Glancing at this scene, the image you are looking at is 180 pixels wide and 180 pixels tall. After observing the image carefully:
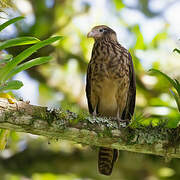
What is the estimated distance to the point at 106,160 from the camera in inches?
152

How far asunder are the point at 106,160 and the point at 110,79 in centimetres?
98

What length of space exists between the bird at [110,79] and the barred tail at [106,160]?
0.32 ft

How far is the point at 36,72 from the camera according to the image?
6.06 m

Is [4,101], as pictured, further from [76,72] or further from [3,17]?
[76,72]

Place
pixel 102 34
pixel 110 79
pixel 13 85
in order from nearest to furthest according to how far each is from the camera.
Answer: pixel 13 85
pixel 110 79
pixel 102 34

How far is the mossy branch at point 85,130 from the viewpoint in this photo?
9.06 feet

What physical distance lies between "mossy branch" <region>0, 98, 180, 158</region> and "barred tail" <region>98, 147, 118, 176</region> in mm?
917

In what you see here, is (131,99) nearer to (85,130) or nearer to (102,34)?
(102,34)

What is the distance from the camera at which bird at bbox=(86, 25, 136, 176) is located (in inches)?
168

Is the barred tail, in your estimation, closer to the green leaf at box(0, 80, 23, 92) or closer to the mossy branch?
the mossy branch

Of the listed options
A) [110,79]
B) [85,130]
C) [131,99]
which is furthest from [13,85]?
[131,99]

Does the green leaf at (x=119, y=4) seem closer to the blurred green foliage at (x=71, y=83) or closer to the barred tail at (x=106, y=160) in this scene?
the blurred green foliage at (x=71, y=83)

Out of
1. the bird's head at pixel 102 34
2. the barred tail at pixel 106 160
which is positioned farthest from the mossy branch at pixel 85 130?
the bird's head at pixel 102 34

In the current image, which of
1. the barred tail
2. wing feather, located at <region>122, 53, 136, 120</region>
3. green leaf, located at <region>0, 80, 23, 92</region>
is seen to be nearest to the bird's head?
wing feather, located at <region>122, 53, 136, 120</region>
